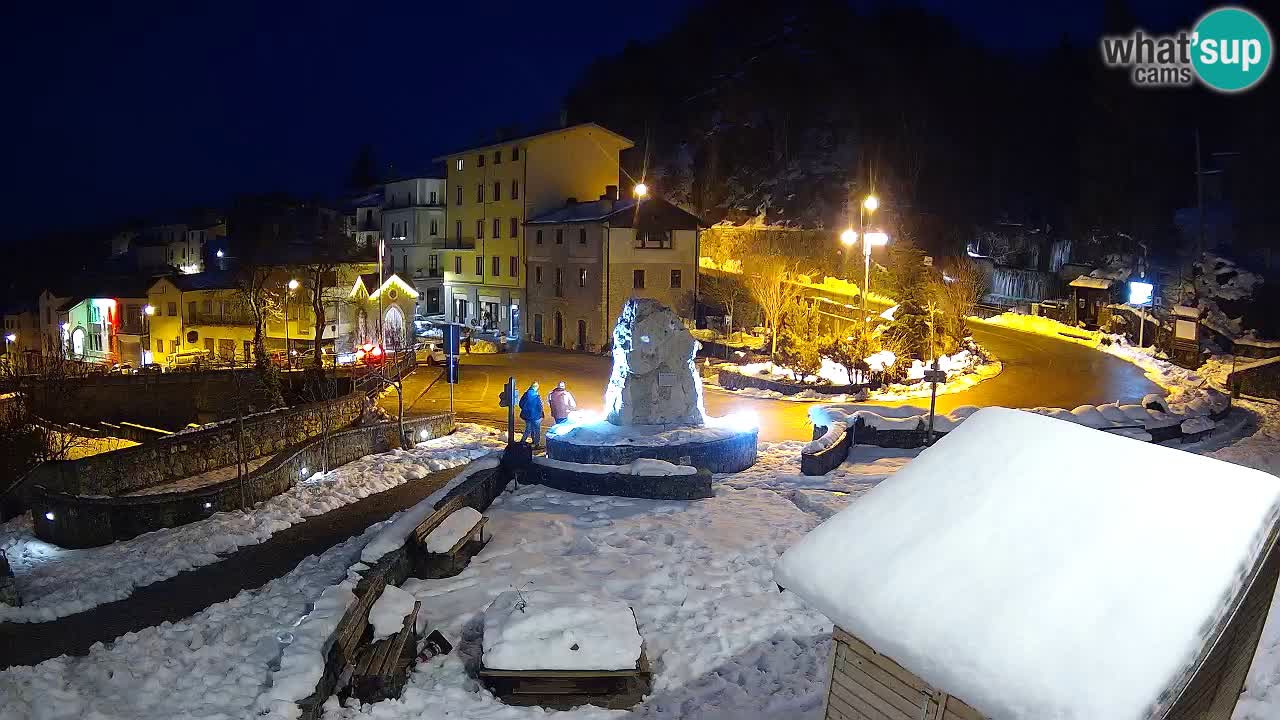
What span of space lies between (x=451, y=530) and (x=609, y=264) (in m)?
32.0

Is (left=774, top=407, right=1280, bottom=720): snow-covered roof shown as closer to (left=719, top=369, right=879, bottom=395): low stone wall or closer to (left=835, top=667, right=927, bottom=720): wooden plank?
(left=835, top=667, right=927, bottom=720): wooden plank

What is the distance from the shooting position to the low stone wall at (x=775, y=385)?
30.1 meters

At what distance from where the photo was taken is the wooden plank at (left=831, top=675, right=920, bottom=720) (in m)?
5.92

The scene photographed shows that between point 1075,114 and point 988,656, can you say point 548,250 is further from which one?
point 988,656

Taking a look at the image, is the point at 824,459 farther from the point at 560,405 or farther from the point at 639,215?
the point at 639,215

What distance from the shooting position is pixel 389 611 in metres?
9.75

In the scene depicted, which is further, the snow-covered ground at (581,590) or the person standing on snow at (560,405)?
the person standing on snow at (560,405)

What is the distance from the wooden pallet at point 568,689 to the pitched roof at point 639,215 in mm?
35644

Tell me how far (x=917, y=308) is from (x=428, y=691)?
30.1 metres

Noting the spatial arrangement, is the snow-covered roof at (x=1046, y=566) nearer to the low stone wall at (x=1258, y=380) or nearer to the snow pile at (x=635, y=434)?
the snow pile at (x=635, y=434)

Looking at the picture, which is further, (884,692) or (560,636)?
(560,636)

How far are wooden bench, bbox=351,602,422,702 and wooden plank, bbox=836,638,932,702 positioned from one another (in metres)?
4.69

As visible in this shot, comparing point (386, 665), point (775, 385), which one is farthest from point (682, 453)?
point (775, 385)

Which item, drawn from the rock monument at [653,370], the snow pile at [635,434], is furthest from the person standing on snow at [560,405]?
the rock monument at [653,370]
